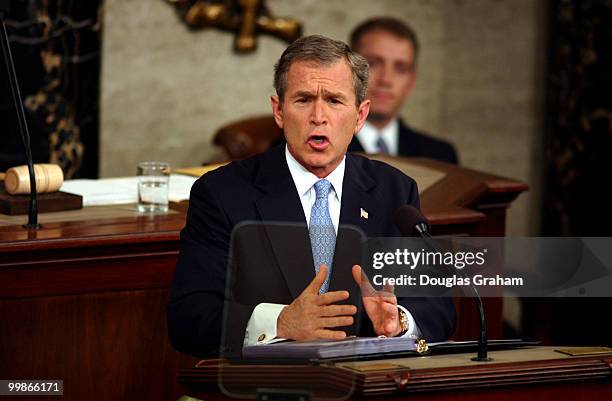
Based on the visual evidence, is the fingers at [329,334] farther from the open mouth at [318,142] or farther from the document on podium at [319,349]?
the open mouth at [318,142]

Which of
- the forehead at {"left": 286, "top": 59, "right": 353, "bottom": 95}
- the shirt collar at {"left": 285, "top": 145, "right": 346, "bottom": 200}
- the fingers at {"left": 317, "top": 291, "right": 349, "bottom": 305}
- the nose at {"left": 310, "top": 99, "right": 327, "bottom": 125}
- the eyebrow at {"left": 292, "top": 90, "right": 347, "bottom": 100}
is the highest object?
the forehead at {"left": 286, "top": 59, "right": 353, "bottom": 95}

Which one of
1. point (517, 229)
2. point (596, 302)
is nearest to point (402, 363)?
point (596, 302)

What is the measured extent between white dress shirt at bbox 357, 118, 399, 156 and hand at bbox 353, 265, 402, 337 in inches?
152

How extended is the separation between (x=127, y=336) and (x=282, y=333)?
0.98 m

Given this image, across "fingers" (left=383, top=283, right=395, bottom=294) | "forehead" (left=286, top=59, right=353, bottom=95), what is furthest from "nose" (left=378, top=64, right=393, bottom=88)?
"fingers" (left=383, top=283, right=395, bottom=294)

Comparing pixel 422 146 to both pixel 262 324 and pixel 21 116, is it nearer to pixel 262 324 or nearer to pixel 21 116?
pixel 21 116

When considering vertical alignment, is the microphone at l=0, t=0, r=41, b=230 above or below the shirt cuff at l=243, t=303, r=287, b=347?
above

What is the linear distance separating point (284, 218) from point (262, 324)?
16.7 inches

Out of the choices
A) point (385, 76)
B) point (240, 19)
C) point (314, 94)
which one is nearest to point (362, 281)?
point (314, 94)

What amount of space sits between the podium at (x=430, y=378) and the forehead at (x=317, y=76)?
0.78 metres

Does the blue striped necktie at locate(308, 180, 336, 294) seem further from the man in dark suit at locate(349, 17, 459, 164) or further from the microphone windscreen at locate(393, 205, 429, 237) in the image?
the man in dark suit at locate(349, 17, 459, 164)

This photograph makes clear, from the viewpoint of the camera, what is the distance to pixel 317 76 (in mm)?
3289

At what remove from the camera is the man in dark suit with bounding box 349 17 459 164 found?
6.77 metres

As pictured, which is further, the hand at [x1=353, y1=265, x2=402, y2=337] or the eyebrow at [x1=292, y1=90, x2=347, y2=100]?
the eyebrow at [x1=292, y1=90, x2=347, y2=100]
